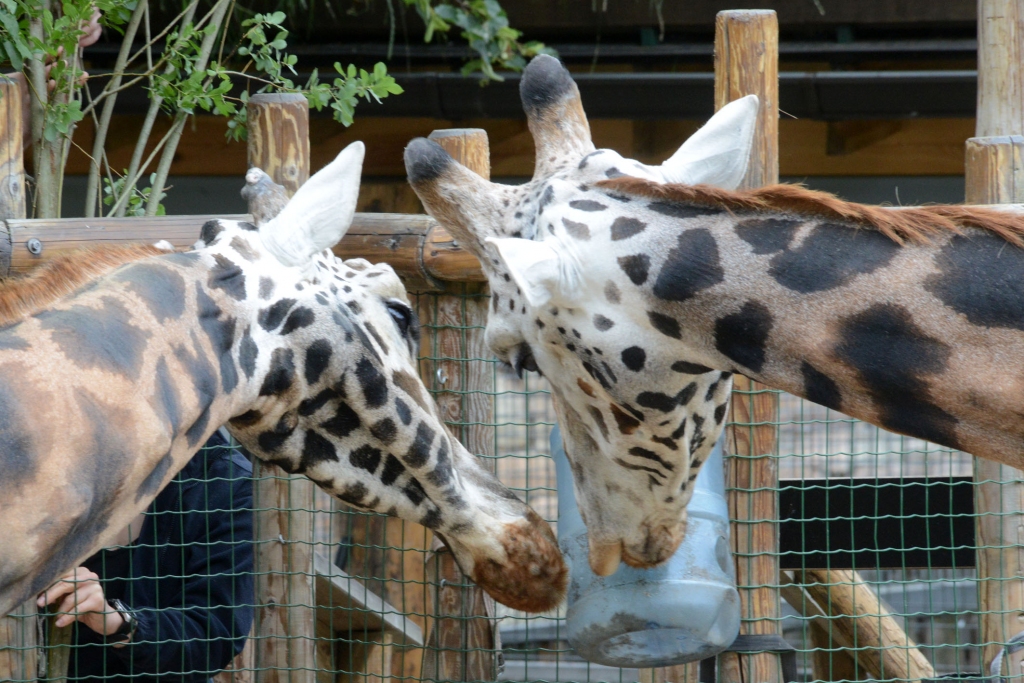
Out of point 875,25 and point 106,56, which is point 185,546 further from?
point 875,25

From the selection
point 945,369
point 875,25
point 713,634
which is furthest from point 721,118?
point 875,25

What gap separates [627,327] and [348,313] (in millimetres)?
601

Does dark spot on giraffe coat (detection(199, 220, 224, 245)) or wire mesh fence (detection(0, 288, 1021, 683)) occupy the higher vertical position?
dark spot on giraffe coat (detection(199, 220, 224, 245))

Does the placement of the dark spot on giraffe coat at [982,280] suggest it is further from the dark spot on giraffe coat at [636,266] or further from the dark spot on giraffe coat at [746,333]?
the dark spot on giraffe coat at [636,266]

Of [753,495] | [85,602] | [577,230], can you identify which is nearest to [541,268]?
[577,230]

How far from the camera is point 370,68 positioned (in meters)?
5.32

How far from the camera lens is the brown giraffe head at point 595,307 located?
2.24 m

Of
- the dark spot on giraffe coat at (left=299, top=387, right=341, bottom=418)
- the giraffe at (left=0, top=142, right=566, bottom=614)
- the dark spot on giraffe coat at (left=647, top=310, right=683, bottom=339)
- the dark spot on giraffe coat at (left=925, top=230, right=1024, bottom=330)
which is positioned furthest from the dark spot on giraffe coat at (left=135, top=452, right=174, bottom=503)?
the dark spot on giraffe coat at (left=925, top=230, right=1024, bottom=330)

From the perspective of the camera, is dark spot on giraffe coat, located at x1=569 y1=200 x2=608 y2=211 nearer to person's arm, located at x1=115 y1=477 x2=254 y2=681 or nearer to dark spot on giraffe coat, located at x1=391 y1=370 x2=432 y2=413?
dark spot on giraffe coat, located at x1=391 y1=370 x2=432 y2=413

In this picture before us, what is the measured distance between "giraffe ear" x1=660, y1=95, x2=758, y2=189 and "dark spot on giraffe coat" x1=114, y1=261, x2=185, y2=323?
1026 millimetres

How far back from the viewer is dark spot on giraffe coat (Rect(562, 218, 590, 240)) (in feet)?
7.42

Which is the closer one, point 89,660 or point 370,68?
point 89,660

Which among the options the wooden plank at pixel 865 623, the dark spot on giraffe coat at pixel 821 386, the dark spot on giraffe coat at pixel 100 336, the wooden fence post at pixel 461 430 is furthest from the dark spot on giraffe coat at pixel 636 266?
the wooden plank at pixel 865 623

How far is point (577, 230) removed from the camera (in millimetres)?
2273
